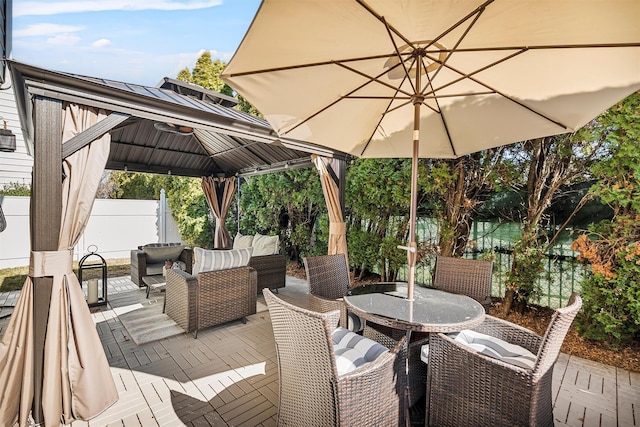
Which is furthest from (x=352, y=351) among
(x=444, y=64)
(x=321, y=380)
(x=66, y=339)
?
(x=66, y=339)

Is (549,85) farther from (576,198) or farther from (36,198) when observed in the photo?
(36,198)

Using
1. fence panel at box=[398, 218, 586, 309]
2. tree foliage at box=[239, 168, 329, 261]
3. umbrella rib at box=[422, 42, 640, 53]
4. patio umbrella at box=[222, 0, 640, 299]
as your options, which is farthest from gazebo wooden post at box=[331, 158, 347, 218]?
umbrella rib at box=[422, 42, 640, 53]

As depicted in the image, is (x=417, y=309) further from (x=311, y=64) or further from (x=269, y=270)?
(x=269, y=270)

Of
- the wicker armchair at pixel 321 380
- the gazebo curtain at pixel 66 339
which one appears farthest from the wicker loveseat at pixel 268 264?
the wicker armchair at pixel 321 380

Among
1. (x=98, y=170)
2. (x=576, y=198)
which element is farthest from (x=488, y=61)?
(x=98, y=170)

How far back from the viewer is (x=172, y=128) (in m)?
4.71

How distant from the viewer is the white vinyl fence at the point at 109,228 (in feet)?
23.6

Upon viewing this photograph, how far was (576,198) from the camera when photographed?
373cm

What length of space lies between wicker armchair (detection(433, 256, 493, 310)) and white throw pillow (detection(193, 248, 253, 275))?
2.57 metres

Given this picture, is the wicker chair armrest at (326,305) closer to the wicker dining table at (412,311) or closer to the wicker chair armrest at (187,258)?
the wicker dining table at (412,311)

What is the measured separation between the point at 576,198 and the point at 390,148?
8.50ft

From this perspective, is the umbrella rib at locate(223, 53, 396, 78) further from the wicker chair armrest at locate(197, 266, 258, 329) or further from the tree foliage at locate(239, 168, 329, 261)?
the tree foliage at locate(239, 168, 329, 261)

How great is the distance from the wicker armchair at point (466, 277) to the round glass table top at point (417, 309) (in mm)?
642

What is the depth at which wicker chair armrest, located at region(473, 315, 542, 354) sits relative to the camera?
6.74 feet
